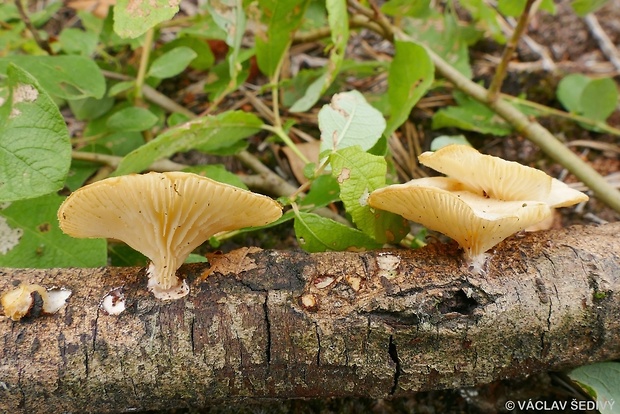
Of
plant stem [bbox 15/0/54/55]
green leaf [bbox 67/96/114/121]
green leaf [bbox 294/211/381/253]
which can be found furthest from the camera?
green leaf [bbox 67/96/114/121]

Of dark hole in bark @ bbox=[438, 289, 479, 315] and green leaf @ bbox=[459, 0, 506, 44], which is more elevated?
green leaf @ bbox=[459, 0, 506, 44]

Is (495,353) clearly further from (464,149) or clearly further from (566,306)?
(464,149)

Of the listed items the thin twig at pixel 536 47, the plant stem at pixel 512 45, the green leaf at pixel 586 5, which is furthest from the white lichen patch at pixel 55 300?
the thin twig at pixel 536 47

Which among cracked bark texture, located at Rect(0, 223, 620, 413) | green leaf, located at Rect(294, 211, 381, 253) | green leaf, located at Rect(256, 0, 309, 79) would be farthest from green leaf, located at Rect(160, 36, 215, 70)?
cracked bark texture, located at Rect(0, 223, 620, 413)

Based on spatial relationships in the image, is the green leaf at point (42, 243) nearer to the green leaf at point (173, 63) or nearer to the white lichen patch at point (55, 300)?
the white lichen patch at point (55, 300)

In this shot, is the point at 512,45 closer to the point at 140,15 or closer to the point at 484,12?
the point at 484,12

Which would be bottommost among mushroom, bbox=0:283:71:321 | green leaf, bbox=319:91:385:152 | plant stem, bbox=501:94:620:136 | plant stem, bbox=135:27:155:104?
mushroom, bbox=0:283:71:321

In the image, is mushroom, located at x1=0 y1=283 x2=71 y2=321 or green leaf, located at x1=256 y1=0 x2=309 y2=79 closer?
mushroom, located at x1=0 y1=283 x2=71 y2=321

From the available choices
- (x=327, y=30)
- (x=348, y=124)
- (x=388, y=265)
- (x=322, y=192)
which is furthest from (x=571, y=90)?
(x=388, y=265)

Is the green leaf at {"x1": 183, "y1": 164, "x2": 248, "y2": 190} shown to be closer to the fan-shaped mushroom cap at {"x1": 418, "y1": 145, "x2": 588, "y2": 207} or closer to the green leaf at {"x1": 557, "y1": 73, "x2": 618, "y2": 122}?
the fan-shaped mushroom cap at {"x1": 418, "y1": 145, "x2": 588, "y2": 207}
